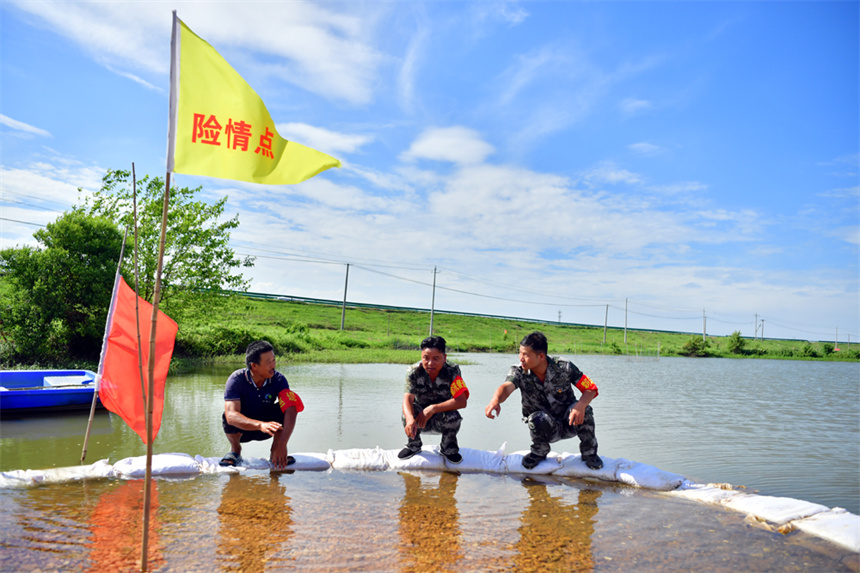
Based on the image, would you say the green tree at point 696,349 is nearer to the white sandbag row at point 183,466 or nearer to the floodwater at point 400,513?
the floodwater at point 400,513

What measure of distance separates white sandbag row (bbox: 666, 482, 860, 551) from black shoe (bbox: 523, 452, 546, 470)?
1.17 m

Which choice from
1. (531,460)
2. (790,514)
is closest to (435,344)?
(531,460)

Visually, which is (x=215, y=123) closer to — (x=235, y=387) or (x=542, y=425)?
(x=235, y=387)

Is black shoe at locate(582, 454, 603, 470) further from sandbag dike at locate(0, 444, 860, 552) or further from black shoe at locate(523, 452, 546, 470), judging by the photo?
black shoe at locate(523, 452, 546, 470)

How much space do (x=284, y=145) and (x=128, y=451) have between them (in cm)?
412

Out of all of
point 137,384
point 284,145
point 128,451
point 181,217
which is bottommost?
point 128,451

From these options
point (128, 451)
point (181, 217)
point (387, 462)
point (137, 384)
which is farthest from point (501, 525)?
point (181, 217)

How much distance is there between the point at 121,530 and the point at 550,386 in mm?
3448

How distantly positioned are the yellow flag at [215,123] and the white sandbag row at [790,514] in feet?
13.3

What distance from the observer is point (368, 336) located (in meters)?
34.9

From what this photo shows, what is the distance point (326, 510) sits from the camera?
3.87m

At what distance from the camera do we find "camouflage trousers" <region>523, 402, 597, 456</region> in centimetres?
484

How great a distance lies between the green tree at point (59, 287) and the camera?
12.9 metres

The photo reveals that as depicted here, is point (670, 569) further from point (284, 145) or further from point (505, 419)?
point (505, 419)
